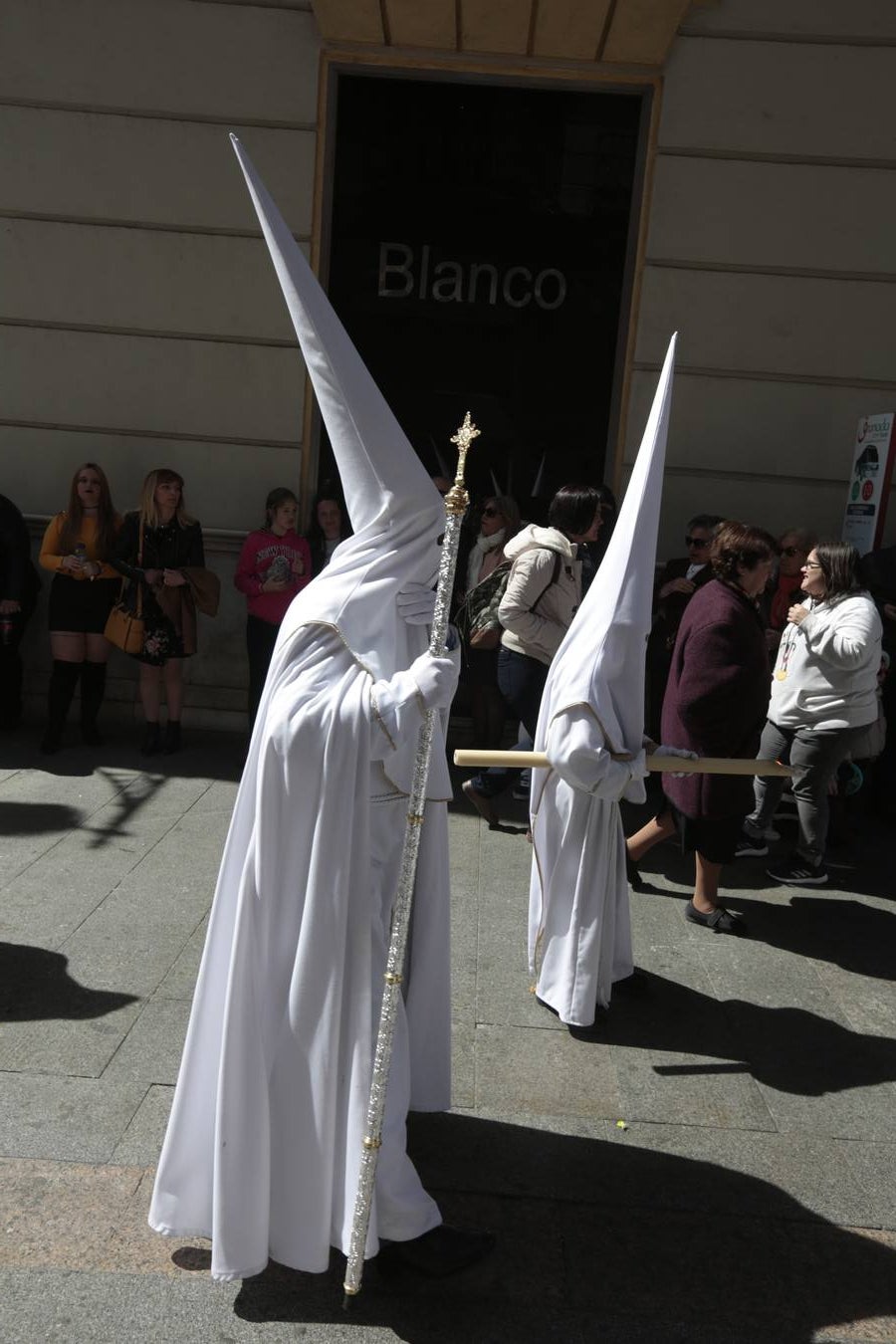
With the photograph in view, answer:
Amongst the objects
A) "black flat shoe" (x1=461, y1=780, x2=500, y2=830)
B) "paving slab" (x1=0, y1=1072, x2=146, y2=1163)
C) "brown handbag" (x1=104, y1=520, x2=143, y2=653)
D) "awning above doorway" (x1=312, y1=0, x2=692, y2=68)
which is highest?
"awning above doorway" (x1=312, y1=0, x2=692, y2=68)

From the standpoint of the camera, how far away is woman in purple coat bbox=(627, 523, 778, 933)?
497cm

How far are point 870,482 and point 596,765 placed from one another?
473 cm

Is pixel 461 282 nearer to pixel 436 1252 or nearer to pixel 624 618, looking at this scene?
pixel 624 618

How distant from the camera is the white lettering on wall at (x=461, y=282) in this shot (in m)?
8.77

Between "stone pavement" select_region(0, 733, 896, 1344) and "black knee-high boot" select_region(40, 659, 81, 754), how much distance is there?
5.94 ft

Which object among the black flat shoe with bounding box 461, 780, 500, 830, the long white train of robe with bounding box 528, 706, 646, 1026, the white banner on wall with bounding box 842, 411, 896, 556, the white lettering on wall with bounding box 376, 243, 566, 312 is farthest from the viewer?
the white lettering on wall with bounding box 376, 243, 566, 312

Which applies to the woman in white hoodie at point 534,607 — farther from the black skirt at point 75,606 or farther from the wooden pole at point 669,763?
the black skirt at point 75,606

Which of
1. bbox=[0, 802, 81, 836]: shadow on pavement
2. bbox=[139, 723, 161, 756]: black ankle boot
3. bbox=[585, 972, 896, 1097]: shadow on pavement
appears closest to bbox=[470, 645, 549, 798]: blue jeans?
bbox=[585, 972, 896, 1097]: shadow on pavement

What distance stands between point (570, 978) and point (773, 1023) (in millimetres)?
913

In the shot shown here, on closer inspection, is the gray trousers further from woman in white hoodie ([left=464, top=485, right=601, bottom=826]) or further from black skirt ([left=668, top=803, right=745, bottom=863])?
woman in white hoodie ([left=464, top=485, right=601, bottom=826])

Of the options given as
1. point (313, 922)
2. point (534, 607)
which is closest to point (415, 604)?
point (313, 922)

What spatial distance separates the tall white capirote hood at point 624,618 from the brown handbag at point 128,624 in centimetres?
447

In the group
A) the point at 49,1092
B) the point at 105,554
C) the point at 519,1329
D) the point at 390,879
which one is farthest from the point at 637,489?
the point at 105,554

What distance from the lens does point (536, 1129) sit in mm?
3764
